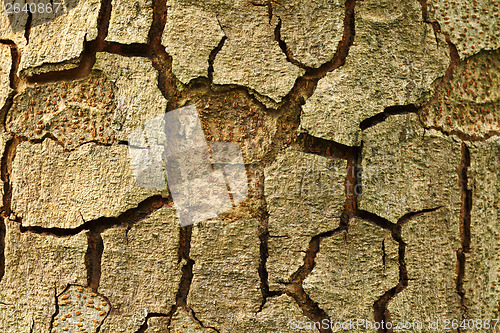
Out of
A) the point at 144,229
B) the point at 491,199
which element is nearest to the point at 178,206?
the point at 144,229

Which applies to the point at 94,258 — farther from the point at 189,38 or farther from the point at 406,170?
the point at 406,170

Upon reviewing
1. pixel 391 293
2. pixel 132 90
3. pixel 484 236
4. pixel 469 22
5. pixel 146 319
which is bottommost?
pixel 146 319

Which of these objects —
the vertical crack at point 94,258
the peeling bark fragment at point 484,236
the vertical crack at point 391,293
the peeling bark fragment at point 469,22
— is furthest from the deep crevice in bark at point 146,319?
the peeling bark fragment at point 469,22

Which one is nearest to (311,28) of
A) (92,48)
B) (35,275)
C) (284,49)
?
Answer: (284,49)

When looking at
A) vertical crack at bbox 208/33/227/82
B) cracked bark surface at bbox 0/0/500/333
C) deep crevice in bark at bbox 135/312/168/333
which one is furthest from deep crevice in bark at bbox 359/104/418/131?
deep crevice in bark at bbox 135/312/168/333

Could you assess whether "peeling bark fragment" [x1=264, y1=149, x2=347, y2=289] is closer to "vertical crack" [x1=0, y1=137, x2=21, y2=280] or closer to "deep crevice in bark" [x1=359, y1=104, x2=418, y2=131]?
"deep crevice in bark" [x1=359, y1=104, x2=418, y2=131]

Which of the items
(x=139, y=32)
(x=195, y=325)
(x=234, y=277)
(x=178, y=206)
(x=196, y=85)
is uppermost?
(x=139, y=32)

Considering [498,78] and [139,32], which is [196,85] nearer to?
[139,32]
